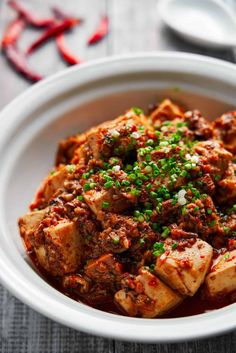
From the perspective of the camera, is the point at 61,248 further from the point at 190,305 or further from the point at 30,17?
the point at 30,17

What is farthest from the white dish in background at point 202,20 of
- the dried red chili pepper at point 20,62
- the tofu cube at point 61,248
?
the tofu cube at point 61,248

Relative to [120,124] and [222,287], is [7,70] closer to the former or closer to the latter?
[120,124]

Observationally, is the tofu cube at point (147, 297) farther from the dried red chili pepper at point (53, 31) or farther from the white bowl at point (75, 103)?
the dried red chili pepper at point (53, 31)

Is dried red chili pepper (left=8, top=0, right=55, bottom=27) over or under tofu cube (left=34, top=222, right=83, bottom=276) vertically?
over

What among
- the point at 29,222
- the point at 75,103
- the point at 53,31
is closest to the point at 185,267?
the point at 29,222

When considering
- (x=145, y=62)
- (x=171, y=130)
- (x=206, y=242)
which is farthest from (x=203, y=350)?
(x=145, y=62)

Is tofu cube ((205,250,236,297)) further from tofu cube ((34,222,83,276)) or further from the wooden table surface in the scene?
the wooden table surface

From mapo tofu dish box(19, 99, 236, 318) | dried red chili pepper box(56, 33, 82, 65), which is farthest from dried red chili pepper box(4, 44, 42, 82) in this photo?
mapo tofu dish box(19, 99, 236, 318)
